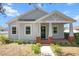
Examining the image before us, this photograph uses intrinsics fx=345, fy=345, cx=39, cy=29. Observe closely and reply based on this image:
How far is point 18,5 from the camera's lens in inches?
584

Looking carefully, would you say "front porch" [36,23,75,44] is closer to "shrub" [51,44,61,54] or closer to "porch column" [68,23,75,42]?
"porch column" [68,23,75,42]

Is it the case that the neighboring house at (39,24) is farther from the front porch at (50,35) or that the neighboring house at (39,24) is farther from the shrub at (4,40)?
the shrub at (4,40)

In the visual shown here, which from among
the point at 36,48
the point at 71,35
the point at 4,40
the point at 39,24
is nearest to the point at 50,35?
the point at 71,35

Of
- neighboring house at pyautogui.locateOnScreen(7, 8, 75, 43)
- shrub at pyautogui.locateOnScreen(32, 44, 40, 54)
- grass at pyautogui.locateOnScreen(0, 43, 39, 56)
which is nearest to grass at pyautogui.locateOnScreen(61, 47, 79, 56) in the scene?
shrub at pyautogui.locateOnScreen(32, 44, 40, 54)

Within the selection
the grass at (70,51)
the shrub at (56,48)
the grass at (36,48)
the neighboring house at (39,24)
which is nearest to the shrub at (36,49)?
the grass at (36,48)

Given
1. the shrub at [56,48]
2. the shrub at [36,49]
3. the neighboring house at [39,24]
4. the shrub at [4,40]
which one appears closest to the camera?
the shrub at [36,49]

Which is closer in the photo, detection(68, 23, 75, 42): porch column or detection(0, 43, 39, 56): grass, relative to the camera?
detection(0, 43, 39, 56): grass

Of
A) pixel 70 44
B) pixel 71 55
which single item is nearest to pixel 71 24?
pixel 70 44

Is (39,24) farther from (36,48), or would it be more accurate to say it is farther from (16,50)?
(36,48)

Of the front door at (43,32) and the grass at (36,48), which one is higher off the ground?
the front door at (43,32)

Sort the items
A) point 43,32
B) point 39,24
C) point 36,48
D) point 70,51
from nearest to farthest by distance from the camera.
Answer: point 36,48
point 70,51
point 43,32
point 39,24

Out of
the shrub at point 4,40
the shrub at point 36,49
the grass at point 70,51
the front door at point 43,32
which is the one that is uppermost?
the front door at point 43,32

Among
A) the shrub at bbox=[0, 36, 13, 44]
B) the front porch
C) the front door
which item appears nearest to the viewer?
the shrub at bbox=[0, 36, 13, 44]

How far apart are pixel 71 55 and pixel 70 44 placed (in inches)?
53.1
